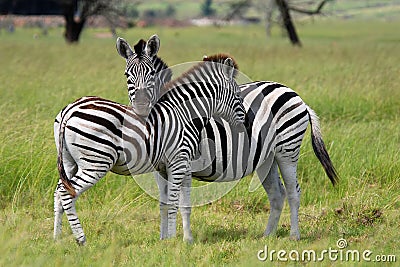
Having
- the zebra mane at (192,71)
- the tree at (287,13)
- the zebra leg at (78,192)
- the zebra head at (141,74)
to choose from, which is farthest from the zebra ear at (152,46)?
the tree at (287,13)

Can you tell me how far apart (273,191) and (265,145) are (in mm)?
588

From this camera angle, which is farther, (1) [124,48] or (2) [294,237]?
(2) [294,237]

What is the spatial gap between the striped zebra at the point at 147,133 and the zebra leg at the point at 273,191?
79cm

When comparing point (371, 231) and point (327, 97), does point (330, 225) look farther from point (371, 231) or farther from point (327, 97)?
point (327, 97)

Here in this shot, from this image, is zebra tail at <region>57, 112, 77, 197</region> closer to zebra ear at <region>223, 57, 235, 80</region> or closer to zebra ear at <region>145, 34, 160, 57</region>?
zebra ear at <region>145, 34, 160, 57</region>

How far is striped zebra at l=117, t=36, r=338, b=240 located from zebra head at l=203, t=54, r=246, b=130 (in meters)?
0.13

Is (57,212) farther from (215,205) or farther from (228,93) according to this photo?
(215,205)

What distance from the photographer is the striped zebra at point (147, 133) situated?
5.62m

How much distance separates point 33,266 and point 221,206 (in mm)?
3246

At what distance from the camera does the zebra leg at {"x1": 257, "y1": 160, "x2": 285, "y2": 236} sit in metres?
6.72

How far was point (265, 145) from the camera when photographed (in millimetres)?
6496

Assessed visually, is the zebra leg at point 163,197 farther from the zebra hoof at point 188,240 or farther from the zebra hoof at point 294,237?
the zebra hoof at point 294,237

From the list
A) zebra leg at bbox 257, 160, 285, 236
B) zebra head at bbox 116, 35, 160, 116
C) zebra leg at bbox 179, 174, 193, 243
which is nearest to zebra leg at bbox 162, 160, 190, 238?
zebra leg at bbox 179, 174, 193, 243

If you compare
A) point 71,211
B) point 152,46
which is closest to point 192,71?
point 152,46
